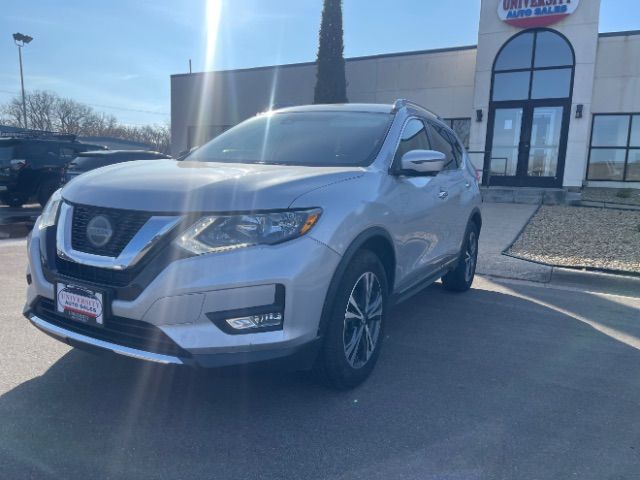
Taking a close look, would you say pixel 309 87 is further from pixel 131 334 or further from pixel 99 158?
pixel 131 334

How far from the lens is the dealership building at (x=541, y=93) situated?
15078 millimetres

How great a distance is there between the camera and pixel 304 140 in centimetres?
387

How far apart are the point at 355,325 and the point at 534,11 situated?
1526cm

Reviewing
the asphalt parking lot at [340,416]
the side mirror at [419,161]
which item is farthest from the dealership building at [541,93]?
the side mirror at [419,161]

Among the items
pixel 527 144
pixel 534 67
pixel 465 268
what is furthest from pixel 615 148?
pixel 465 268

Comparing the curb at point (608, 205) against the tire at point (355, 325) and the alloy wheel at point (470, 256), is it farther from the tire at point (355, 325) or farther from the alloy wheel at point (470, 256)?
the tire at point (355, 325)

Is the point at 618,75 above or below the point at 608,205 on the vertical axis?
above

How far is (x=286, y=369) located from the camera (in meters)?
2.60

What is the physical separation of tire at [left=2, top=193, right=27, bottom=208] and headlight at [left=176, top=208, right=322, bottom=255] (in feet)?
40.2

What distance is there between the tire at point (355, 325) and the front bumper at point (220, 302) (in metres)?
0.30

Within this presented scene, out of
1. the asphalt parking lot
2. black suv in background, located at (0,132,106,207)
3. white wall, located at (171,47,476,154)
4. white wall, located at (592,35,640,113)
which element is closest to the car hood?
the asphalt parking lot

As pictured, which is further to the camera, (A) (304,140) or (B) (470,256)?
(B) (470,256)

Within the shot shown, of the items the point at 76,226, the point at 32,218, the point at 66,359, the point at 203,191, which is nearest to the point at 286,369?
the point at 203,191

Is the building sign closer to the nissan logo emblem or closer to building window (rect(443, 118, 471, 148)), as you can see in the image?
building window (rect(443, 118, 471, 148))
